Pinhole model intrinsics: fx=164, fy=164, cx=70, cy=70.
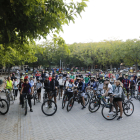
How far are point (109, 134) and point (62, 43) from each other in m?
3.67

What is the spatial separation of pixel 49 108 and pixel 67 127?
201cm

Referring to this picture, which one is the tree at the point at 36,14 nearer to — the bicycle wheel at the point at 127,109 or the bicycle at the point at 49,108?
the bicycle at the point at 49,108

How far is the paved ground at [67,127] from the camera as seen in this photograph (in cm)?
549

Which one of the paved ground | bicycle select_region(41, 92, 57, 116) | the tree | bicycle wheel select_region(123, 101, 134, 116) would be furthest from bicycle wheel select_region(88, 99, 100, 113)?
the tree

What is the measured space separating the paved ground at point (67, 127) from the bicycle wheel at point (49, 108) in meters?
0.21

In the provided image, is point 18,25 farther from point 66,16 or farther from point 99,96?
point 99,96

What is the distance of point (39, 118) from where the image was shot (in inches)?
297

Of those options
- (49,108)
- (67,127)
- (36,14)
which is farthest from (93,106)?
(36,14)

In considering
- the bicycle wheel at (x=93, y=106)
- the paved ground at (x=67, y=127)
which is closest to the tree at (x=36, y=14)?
the paved ground at (x=67, y=127)

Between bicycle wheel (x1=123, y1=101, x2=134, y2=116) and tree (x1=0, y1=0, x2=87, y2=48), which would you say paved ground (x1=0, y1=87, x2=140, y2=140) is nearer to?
bicycle wheel (x1=123, y1=101, x2=134, y2=116)

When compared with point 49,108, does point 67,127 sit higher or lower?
lower

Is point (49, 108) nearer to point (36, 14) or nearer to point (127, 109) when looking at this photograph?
point (127, 109)

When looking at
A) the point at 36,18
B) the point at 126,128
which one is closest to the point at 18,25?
the point at 36,18

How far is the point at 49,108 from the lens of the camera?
26.7ft
